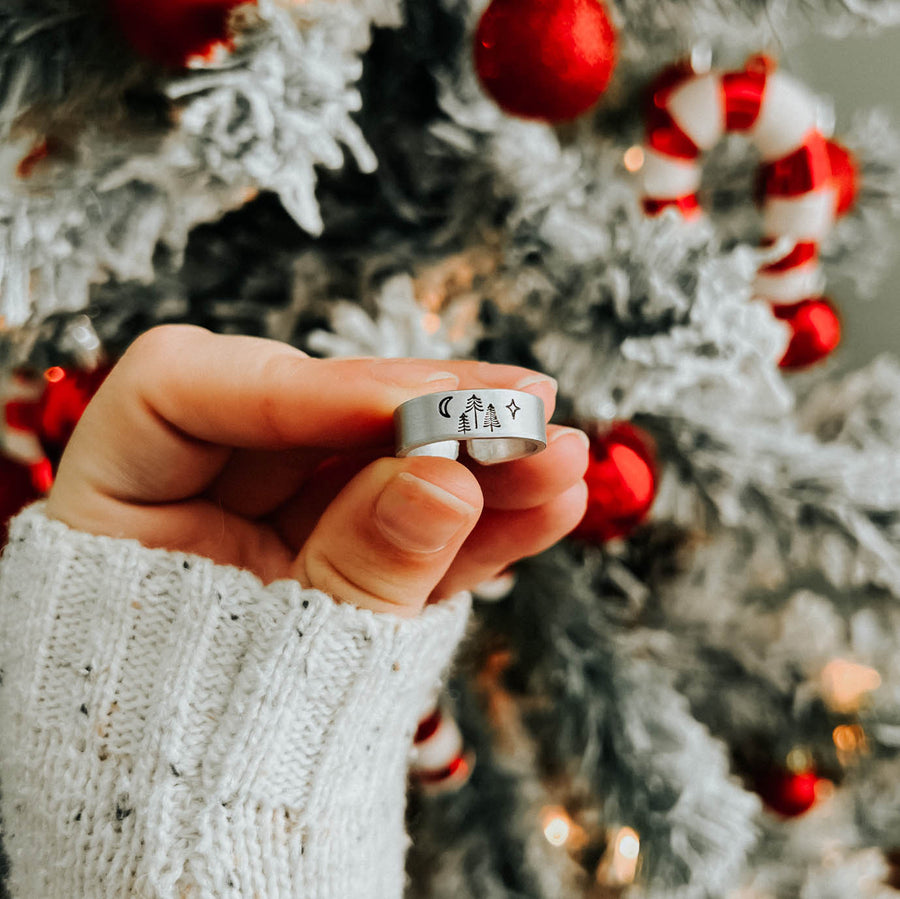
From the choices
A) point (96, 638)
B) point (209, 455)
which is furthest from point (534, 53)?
point (96, 638)

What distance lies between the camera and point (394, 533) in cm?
30

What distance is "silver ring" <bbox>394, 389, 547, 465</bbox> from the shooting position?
29 cm

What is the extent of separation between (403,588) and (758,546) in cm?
41

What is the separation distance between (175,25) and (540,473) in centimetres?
29

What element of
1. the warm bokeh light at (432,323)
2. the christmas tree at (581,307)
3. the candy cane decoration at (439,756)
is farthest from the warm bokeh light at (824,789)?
the warm bokeh light at (432,323)

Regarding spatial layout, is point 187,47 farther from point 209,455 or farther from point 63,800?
point 63,800

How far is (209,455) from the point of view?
0.40 m

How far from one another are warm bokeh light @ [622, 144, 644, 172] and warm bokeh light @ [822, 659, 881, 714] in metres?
0.48

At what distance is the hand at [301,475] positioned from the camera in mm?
313

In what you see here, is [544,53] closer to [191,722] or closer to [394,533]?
[394,533]

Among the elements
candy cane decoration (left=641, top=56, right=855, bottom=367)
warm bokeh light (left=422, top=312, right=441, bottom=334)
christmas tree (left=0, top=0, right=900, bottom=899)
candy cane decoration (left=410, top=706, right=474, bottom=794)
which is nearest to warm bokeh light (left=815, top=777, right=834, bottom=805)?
christmas tree (left=0, top=0, right=900, bottom=899)

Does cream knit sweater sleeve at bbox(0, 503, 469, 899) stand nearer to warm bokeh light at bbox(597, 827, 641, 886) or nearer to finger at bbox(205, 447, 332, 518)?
finger at bbox(205, 447, 332, 518)

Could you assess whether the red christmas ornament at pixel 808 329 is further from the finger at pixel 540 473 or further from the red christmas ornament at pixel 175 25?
the red christmas ornament at pixel 175 25

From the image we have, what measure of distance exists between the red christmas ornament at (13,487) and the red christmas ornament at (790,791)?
0.68m
